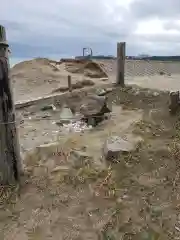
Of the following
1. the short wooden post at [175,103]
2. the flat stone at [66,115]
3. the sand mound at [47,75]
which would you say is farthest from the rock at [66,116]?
the sand mound at [47,75]

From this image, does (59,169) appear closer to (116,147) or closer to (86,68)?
(116,147)

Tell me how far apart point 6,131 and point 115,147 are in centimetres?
147

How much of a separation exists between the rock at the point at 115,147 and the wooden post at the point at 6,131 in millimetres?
1158

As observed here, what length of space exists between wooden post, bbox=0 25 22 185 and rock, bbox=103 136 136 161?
1158 mm

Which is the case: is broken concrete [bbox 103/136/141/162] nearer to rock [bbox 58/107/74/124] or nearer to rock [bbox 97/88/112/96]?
rock [bbox 58/107/74/124]

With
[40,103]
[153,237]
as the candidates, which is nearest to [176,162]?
[153,237]

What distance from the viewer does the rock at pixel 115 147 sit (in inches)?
173

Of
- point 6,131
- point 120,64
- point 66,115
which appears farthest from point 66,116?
point 6,131

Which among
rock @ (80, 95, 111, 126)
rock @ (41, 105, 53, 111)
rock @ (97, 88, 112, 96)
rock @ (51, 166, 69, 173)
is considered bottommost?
rock @ (51, 166, 69, 173)

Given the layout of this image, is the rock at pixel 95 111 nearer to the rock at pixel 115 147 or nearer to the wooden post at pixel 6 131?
the rock at pixel 115 147

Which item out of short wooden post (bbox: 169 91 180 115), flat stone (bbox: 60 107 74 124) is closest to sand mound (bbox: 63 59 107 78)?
flat stone (bbox: 60 107 74 124)

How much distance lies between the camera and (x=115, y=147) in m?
4.51

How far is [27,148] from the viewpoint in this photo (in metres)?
5.39

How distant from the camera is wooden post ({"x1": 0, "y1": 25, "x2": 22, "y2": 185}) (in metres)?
3.68
